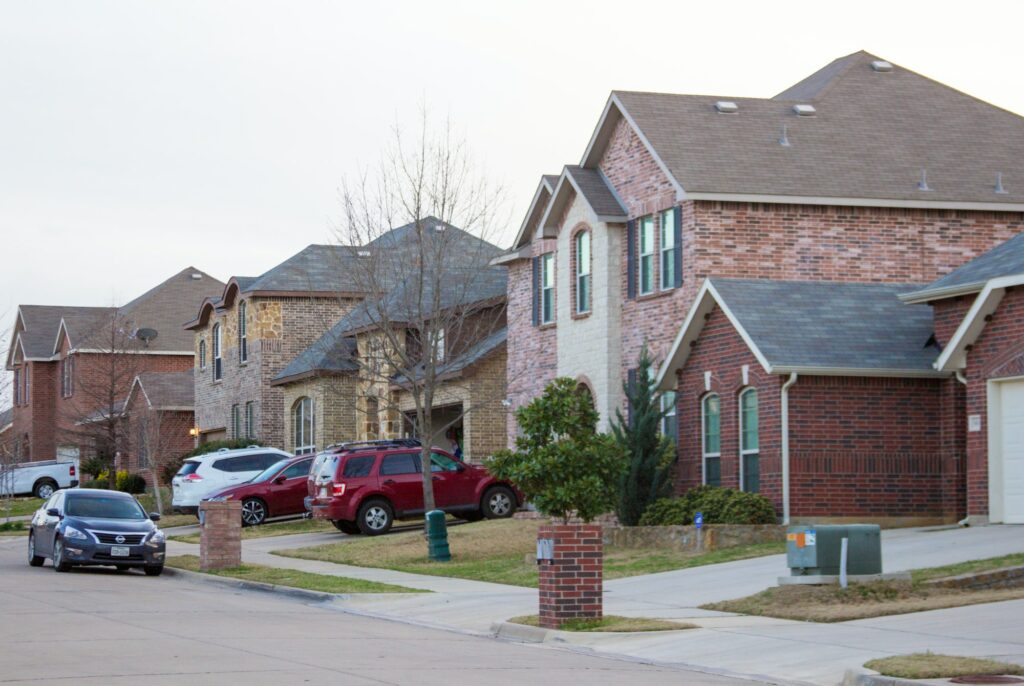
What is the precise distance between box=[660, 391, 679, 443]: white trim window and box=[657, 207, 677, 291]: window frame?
213cm

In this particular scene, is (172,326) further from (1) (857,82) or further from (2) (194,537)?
(1) (857,82)

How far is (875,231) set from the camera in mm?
30516

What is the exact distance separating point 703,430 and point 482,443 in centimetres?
1258

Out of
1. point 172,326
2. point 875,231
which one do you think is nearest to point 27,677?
point 875,231

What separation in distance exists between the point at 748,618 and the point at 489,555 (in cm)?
1021

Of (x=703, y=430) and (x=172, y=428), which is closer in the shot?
(x=703, y=430)

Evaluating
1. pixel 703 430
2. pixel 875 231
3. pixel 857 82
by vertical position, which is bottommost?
pixel 703 430

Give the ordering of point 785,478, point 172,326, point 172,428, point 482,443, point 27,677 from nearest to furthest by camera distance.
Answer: point 27,677 → point 785,478 → point 482,443 → point 172,428 → point 172,326

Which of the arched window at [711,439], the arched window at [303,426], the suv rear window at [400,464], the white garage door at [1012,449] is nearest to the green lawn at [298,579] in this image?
the suv rear window at [400,464]

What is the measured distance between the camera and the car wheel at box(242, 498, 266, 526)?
1449 inches

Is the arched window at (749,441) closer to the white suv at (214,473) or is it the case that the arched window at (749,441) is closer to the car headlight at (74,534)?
the car headlight at (74,534)

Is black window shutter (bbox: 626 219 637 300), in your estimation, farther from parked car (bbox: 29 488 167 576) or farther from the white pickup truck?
the white pickup truck

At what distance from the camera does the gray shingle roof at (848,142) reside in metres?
30.4

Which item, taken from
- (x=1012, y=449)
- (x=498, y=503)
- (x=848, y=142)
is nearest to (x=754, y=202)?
(x=848, y=142)
